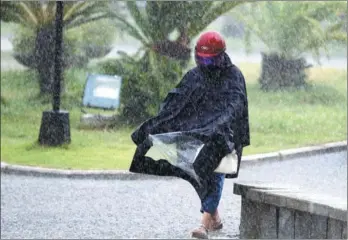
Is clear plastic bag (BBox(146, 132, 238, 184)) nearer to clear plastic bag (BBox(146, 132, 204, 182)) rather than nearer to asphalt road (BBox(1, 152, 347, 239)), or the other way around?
clear plastic bag (BBox(146, 132, 204, 182))

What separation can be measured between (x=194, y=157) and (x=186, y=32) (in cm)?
395

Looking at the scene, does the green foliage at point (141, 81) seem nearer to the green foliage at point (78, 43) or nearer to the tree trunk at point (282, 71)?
the tree trunk at point (282, 71)

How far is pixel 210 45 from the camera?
2.68 meters

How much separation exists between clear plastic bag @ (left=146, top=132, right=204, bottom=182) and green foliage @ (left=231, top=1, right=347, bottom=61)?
7.88 metres

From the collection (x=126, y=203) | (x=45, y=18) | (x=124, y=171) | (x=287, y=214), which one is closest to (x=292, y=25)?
(x=45, y=18)

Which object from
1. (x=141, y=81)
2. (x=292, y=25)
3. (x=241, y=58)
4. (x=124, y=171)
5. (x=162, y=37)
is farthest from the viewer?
(x=241, y=58)

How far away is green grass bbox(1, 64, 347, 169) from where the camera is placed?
788 cm

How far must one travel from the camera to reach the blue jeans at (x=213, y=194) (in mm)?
2762

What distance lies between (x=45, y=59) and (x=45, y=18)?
4.40 ft

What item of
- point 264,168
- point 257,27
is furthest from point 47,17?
point 264,168

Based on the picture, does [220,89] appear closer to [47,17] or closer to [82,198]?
[82,198]

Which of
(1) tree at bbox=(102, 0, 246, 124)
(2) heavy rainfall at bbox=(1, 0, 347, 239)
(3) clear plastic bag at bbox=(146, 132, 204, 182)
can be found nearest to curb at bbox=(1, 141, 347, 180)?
(2) heavy rainfall at bbox=(1, 0, 347, 239)

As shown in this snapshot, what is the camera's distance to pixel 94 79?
797cm

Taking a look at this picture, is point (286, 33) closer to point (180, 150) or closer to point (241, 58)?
point (241, 58)
